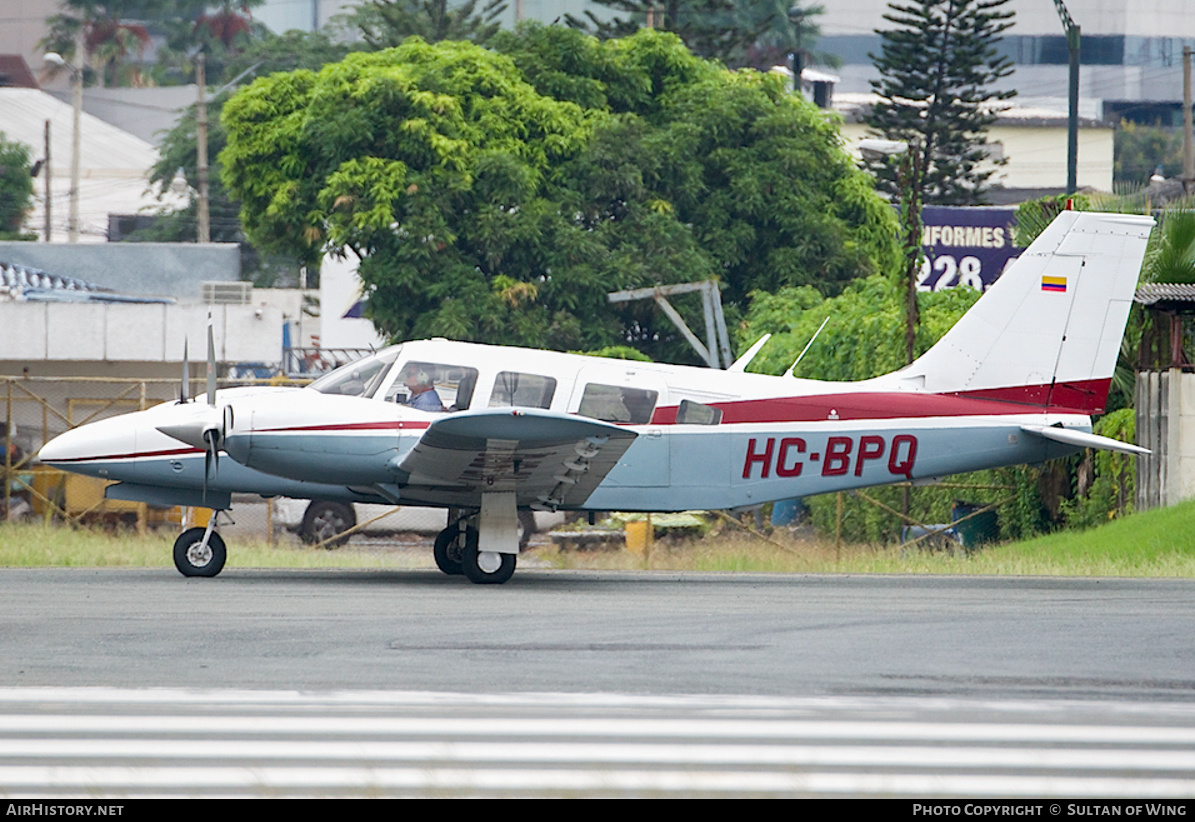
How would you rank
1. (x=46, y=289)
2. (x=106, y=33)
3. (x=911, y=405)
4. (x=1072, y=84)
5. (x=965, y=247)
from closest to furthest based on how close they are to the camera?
(x=911, y=405) < (x=1072, y=84) < (x=965, y=247) < (x=46, y=289) < (x=106, y=33)

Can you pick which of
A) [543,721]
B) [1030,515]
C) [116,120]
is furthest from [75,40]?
[543,721]

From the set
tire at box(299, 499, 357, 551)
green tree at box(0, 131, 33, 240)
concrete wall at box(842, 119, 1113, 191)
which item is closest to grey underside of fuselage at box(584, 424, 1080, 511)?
tire at box(299, 499, 357, 551)

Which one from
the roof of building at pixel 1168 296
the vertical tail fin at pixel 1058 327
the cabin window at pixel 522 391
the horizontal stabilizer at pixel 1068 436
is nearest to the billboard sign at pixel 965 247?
the roof of building at pixel 1168 296

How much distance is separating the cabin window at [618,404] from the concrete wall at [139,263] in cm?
3319

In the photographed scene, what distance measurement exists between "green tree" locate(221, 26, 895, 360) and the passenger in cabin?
16.3 metres

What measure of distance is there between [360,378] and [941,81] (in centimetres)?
3535

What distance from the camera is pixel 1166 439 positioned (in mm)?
19078

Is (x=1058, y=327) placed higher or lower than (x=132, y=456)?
higher

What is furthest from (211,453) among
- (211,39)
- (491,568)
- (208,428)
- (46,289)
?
(211,39)

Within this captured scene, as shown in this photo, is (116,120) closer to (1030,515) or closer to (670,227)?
(670,227)

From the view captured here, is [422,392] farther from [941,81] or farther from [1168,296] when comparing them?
[941,81]

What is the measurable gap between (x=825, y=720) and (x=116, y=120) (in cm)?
10367

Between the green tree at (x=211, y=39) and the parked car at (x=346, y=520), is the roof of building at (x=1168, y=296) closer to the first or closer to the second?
the parked car at (x=346, y=520)

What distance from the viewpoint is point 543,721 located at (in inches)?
274
